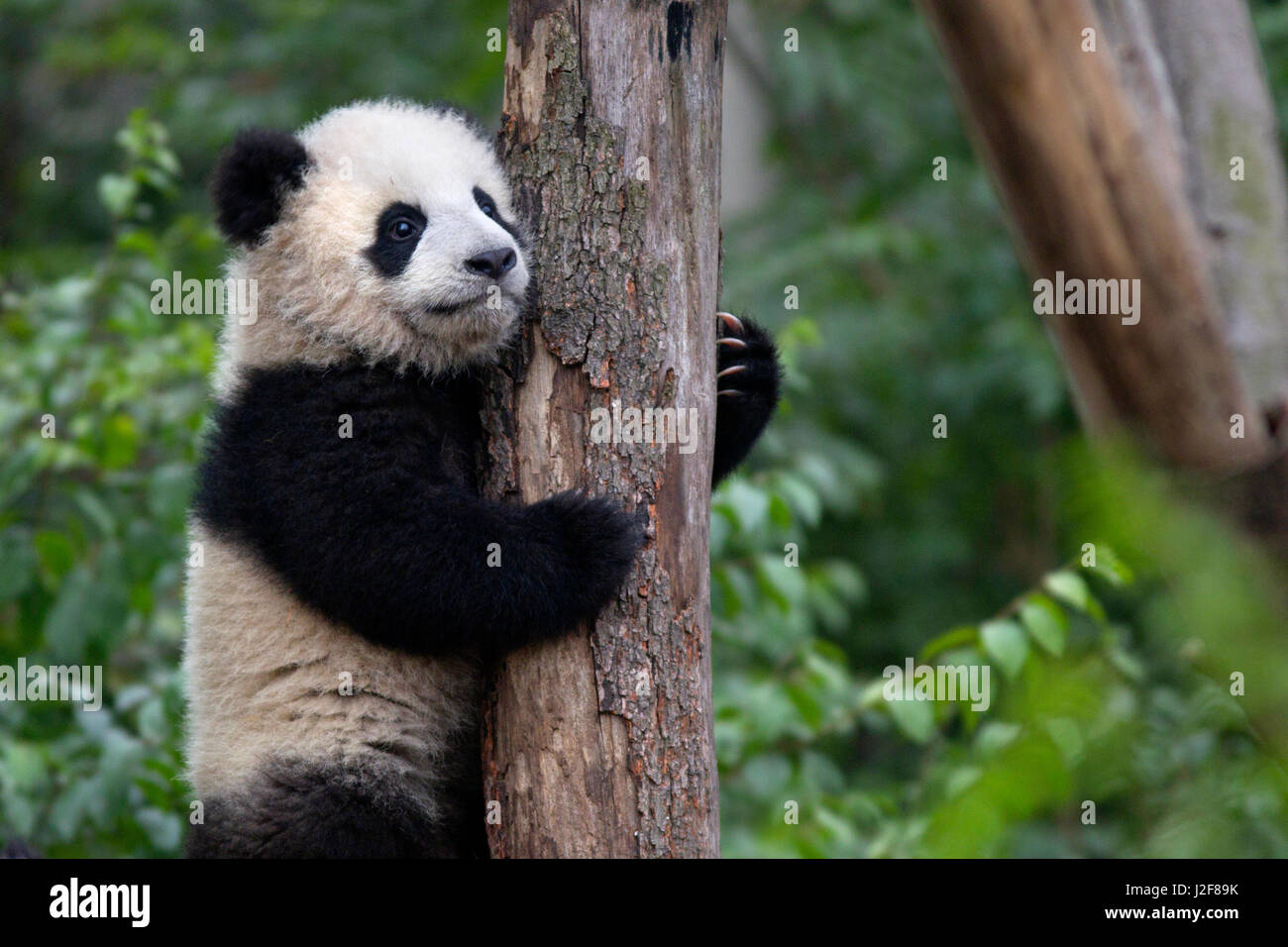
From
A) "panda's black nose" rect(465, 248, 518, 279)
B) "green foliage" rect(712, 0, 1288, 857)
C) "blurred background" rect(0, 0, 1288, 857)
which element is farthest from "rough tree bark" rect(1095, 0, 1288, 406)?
"panda's black nose" rect(465, 248, 518, 279)

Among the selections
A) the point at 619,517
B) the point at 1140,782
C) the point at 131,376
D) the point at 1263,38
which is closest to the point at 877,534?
the point at 1263,38

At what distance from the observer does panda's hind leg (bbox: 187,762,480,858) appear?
3396 millimetres

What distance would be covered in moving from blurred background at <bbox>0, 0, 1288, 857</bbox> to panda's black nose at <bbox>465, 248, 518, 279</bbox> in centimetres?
169

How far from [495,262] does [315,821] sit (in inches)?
67.9

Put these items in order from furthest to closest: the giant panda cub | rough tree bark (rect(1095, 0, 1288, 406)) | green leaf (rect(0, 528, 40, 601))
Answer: green leaf (rect(0, 528, 40, 601)) < the giant panda cub < rough tree bark (rect(1095, 0, 1288, 406))

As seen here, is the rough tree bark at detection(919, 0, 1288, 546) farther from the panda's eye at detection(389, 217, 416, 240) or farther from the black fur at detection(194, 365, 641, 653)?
the panda's eye at detection(389, 217, 416, 240)

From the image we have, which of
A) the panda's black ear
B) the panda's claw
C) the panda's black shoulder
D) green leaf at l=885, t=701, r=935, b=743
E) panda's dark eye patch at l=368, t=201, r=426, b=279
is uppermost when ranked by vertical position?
the panda's black ear

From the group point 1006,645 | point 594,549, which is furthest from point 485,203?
point 1006,645

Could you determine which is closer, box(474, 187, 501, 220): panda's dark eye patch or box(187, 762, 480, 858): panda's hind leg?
box(187, 762, 480, 858): panda's hind leg

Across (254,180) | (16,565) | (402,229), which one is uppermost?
(254,180)

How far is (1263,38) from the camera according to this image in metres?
7.02

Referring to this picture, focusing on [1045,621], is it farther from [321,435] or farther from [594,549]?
[321,435]

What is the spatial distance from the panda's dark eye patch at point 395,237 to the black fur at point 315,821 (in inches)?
62.3

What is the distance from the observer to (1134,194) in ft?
4.25
